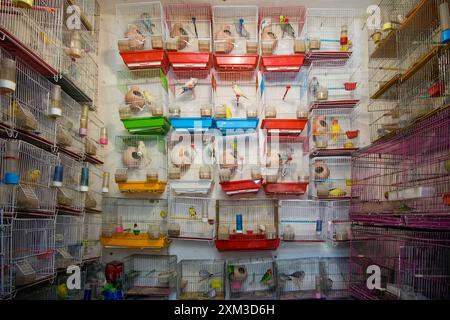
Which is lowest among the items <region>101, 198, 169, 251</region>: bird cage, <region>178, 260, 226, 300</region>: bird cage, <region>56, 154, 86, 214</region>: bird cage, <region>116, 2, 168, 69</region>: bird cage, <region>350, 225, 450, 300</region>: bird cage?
<region>178, 260, 226, 300</region>: bird cage

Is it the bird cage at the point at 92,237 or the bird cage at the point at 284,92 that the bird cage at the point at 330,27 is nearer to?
the bird cage at the point at 284,92

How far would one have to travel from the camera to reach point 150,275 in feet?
15.2

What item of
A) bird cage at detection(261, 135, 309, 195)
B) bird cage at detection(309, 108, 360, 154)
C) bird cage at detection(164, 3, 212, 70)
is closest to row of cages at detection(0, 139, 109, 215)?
bird cage at detection(164, 3, 212, 70)

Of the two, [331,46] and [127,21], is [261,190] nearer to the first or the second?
[331,46]

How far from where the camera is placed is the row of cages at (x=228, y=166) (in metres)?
4.46

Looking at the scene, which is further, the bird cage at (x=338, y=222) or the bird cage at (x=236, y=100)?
the bird cage at (x=236, y=100)

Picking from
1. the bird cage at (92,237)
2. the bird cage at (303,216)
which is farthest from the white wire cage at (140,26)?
the bird cage at (303,216)

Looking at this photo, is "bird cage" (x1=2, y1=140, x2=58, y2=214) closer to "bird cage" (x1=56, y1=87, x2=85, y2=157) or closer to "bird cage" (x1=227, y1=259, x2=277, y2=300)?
"bird cage" (x1=56, y1=87, x2=85, y2=157)

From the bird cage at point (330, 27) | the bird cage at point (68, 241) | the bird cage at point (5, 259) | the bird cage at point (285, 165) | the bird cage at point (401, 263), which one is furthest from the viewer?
the bird cage at point (330, 27)

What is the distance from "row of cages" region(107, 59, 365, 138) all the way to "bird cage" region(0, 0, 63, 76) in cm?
106

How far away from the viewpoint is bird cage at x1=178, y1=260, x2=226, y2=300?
4408 mm

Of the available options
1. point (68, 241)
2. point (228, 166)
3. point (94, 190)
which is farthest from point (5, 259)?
point (228, 166)
